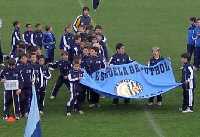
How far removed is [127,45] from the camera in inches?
997

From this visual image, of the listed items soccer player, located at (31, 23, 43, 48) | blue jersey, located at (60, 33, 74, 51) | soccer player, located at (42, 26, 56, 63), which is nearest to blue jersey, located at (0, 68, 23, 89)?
blue jersey, located at (60, 33, 74, 51)

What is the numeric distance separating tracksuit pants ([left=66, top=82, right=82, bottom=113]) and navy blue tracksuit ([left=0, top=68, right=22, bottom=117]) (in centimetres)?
127

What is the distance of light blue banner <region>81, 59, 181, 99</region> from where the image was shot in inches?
641

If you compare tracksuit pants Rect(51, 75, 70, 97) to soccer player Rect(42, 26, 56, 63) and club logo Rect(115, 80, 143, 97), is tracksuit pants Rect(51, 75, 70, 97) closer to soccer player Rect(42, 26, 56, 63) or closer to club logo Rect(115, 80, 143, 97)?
club logo Rect(115, 80, 143, 97)

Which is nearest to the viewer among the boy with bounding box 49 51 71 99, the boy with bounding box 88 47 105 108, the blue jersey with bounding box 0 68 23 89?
the blue jersey with bounding box 0 68 23 89

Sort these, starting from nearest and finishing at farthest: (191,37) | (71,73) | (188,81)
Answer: (71,73)
(188,81)
(191,37)

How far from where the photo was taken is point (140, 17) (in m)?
30.9

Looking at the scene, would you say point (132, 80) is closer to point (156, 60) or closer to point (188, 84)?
point (156, 60)

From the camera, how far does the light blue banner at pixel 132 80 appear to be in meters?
16.3

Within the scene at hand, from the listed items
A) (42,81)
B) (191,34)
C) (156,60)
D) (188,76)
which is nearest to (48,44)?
(191,34)

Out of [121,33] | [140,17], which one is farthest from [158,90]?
[140,17]

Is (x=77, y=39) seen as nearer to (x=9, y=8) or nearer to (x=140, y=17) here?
(x=140, y=17)

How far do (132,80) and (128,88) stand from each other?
0.97 ft

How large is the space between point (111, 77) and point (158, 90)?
125 cm
